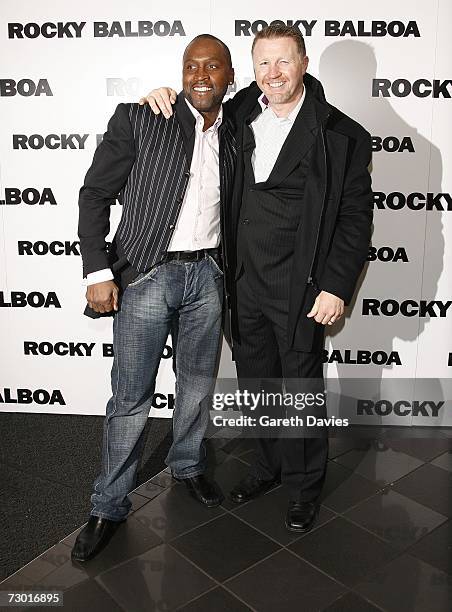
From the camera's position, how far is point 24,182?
3.38 meters

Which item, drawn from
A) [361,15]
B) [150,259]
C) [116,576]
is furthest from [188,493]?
[361,15]

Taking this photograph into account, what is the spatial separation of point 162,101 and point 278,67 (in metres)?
0.44

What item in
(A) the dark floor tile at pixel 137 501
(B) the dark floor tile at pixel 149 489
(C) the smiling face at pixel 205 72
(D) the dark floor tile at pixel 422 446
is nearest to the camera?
(C) the smiling face at pixel 205 72

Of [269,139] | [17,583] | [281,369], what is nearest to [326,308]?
[281,369]

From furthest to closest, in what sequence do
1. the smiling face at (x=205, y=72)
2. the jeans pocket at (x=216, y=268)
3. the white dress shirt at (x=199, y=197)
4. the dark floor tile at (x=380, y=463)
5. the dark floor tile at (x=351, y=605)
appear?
the dark floor tile at (x=380, y=463) < the jeans pocket at (x=216, y=268) < the white dress shirt at (x=199, y=197) < the smiling face at (x=205, y=72) < the dark floor tile at (x=351, y=605)

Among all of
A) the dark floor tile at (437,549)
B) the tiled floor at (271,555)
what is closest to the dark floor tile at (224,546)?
the tiled floor at (271,555)

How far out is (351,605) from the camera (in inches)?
87.6

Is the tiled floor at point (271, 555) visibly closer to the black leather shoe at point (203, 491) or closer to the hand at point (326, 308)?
the black leather shoe at point (203, 491)

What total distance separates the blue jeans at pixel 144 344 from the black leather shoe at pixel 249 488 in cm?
49

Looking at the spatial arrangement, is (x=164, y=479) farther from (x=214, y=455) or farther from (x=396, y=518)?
(x=396, y=518)

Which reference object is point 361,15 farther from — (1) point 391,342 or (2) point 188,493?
(2) point 188,493

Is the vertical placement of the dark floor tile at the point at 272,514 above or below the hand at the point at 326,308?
below

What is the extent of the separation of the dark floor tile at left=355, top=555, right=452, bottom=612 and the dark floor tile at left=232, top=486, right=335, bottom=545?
372mm

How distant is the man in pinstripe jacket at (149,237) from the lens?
237 centimetres
